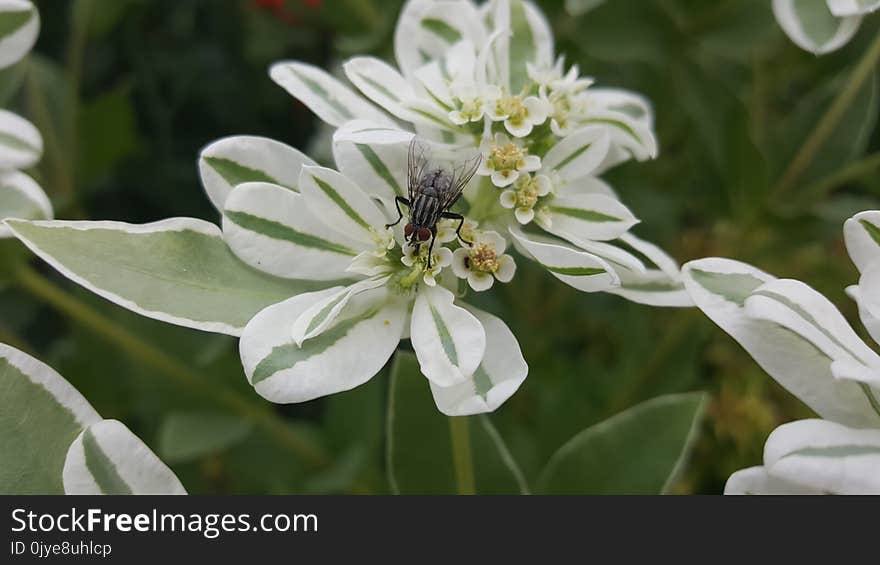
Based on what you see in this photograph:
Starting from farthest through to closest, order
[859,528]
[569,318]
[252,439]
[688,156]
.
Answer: [569,318], [688,156], [252,439], [859,528]

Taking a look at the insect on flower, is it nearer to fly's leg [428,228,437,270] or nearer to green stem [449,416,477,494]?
fly's leg [428,228,437,270]

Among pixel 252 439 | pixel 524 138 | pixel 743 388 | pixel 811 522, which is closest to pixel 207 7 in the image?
pixel 252 439

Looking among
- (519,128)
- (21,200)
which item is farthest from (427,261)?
(21,200)

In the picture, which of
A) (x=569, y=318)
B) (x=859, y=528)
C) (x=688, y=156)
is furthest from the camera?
(x=569, y=318)

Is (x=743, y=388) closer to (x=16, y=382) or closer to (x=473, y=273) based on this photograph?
(x=473, y=273)

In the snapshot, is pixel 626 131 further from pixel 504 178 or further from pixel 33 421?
pixel 33 421

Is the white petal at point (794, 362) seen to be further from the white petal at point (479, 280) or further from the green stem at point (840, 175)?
the green stem at point (840, 175)
